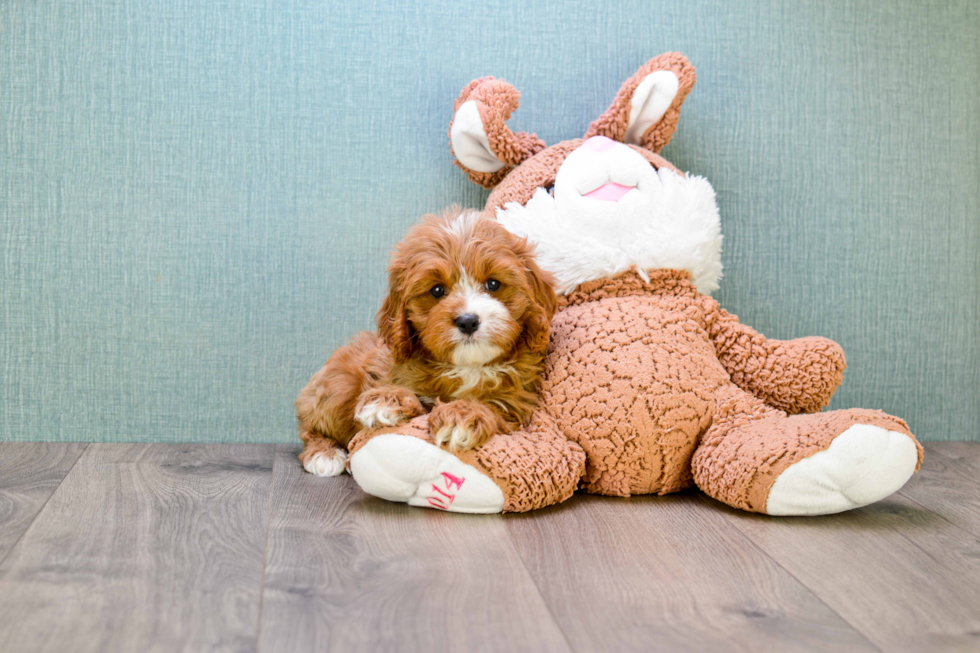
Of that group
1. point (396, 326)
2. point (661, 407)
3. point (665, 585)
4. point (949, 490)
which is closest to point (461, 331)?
point (396, 326)

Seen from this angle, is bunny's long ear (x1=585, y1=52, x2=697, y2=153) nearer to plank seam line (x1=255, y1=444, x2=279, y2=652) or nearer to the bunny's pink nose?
the bunny's pink nose

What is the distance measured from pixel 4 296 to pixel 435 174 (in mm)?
1045

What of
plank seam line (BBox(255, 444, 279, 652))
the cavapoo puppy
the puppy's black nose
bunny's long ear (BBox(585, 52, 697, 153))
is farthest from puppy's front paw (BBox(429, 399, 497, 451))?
bunny's long ear (BBox(585, 52, 697, 153))

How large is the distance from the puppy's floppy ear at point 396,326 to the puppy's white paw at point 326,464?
0.99 ft

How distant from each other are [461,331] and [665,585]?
1.74ft

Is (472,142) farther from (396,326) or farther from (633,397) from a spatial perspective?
(633,397)

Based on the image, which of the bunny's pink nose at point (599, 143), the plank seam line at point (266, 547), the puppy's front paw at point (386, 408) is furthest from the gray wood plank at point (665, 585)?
the bunny's pink nose at point (599, 143)

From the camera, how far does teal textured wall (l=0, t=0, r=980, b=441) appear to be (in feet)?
5.89

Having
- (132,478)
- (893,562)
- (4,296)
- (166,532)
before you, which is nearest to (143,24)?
(4,296)

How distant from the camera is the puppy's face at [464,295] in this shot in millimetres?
1357

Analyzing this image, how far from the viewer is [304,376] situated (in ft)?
6.10

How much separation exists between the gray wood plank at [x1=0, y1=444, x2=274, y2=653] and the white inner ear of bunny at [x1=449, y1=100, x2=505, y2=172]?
82 centimetres

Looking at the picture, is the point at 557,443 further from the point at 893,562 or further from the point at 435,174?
the point at 435,174

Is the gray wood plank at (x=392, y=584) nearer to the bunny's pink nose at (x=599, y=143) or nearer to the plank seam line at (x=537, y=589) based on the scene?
the plank seam line at (x=537, y=589)
